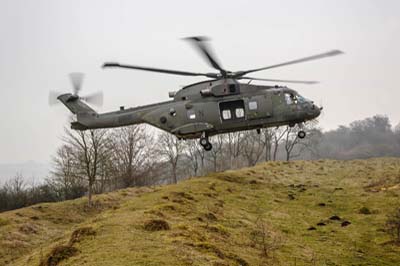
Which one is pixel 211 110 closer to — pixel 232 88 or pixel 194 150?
pixel 232 88

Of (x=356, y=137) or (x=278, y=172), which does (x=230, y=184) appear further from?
(x=356, y=137)

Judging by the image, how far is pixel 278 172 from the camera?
47062 millimetres

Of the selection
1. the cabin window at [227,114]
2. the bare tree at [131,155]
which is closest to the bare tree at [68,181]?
the bare tree at [131,155]

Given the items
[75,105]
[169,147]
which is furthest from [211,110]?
[169,147]

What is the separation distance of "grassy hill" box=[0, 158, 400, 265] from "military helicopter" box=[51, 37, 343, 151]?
4.76 metres

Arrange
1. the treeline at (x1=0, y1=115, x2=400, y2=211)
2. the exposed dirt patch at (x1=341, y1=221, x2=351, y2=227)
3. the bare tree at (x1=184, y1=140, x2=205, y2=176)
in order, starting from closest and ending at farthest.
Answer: the exposed dirt patch at (x1=341, y1=221, x2=351, y2=227) < the treeline at (x1=0, y1=115, x2=400, y2=211) < the bare tree at (x1=184, y1=140, x2=205, y2=176)

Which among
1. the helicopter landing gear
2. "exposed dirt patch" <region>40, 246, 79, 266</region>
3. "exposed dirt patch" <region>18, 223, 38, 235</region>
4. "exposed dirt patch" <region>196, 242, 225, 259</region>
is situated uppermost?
the helicopter landing gear

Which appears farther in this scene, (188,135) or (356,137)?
(356,137)

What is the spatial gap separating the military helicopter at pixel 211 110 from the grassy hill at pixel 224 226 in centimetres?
476

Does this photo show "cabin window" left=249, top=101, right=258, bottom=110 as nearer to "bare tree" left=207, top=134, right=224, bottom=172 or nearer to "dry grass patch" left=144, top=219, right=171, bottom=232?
"dry grass patch" left=144, top=219, right=171, bottom=232

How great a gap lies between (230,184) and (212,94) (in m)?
12.0

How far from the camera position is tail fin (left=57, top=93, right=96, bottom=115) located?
1023 inches

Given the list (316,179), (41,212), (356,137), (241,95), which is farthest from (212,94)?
(356,137)

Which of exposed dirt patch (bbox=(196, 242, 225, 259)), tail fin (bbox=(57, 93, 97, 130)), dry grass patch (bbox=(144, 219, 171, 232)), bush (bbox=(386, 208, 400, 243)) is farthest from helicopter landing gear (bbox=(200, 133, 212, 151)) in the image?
bush (bbox=(386, 208, 400, 243))
